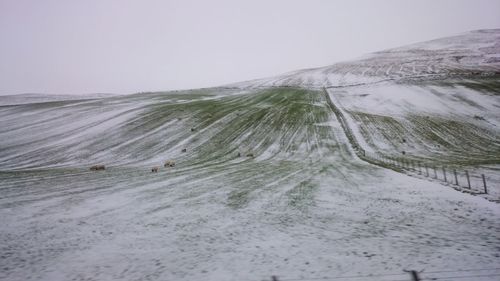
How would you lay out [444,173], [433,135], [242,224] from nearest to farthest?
[242,224] → [444,173] → [433,135]

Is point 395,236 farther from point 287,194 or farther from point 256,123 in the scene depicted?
point 256,123

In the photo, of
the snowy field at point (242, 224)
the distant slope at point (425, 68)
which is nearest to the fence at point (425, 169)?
the snowy field at point (242, 224)

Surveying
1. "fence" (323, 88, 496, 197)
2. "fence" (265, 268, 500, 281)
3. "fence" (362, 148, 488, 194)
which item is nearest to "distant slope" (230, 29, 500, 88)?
"fence" (323, 88, 496, 197)

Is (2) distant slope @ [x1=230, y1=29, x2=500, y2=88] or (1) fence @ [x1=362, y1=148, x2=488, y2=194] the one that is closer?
(1) fence @ [x1=362, y1=148, x2=488, y2=194]

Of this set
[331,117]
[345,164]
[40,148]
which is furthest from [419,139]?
[40,148]

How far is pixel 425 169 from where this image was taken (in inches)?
1248

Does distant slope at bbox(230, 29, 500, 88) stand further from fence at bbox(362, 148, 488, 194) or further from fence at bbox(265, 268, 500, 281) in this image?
fence at bbox(265, 268, 500, 281)

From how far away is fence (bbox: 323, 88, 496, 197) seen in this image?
2223 cm

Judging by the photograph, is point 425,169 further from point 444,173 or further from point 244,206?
point 244,206

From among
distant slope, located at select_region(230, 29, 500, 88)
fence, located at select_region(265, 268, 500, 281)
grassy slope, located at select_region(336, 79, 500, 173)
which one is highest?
distant slope, located at select_region(230, 29, 500, 88)

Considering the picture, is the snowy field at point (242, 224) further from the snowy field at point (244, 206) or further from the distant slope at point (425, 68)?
the distant slope at point (425, 68)

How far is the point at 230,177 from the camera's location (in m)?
27.8

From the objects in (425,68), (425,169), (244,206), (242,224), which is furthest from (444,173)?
(425,68)

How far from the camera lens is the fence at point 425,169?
22234 millimetres
